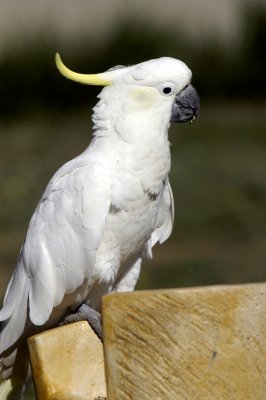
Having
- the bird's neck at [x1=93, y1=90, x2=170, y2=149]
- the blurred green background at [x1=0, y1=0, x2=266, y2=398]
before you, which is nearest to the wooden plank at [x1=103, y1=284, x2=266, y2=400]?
the bird's neck at [x1=93, y1=90, x2=170, y2=149]

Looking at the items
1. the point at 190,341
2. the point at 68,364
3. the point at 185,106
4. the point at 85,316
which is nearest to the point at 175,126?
the point at 185,106

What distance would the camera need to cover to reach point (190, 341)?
2846 mm

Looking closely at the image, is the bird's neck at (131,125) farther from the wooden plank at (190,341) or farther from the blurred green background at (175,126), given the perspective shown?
the blurred green background at (175,126)

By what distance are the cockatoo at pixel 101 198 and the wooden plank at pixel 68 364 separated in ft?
1.33

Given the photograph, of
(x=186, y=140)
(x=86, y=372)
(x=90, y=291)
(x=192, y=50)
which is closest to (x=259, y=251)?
(x=186, y=140)

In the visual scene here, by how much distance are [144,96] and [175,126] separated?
7644 mm

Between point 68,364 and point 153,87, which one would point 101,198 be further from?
point 68,364

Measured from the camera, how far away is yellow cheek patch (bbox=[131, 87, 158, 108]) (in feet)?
12.0

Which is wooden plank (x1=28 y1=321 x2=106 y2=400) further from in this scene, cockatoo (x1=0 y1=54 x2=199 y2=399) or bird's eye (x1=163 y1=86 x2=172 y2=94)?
bird's eye (x1=163 y1=86 x2=172 y2=94)

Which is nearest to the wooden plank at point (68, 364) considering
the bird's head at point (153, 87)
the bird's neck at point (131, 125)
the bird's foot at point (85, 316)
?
the bird's foot at point (85, 316)

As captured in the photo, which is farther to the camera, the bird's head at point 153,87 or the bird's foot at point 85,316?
the bird's head at point 153,87

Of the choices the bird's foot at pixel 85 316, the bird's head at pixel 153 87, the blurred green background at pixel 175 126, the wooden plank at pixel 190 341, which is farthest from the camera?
the blurred green background at pixel 175 126

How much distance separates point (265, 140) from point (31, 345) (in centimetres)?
835

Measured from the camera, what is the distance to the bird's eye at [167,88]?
367 centimetres
